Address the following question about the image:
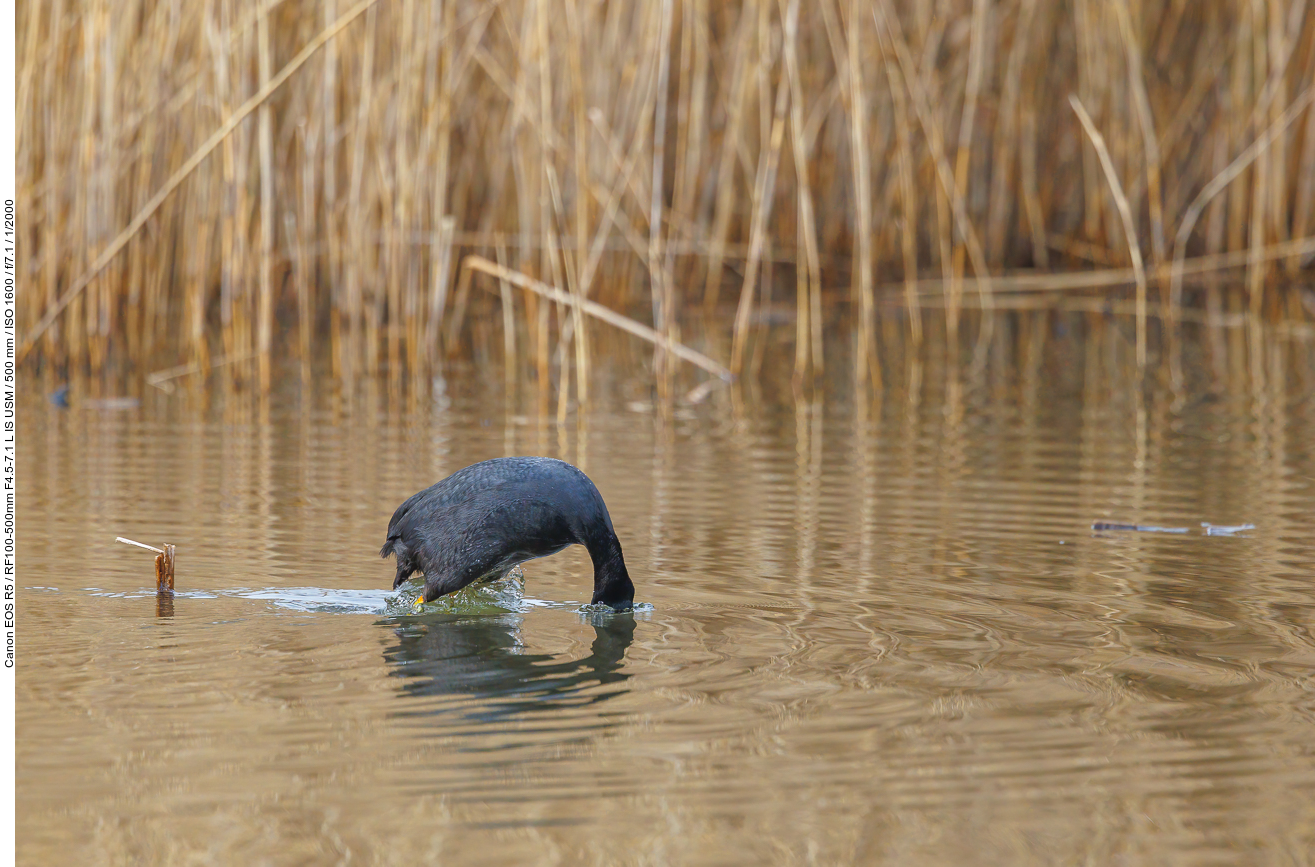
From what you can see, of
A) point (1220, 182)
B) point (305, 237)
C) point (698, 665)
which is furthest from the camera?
point (1220, 182)

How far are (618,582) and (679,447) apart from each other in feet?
8.87

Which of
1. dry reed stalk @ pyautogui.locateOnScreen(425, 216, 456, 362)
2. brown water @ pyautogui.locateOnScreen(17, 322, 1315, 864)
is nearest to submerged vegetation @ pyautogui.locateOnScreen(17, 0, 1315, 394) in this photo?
dry reed stalk @ pyautogui.locateOnScreen(425, 216, 456, 362)

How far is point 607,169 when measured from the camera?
31.6 feet

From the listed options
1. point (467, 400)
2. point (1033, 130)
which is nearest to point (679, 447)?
point (467, 400)

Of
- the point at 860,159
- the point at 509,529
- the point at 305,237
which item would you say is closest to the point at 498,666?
the point at 509,529

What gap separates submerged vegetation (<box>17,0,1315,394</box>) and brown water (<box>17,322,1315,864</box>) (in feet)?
5.27

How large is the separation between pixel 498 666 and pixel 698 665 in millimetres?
393

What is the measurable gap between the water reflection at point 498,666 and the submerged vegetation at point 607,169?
312 centimetres

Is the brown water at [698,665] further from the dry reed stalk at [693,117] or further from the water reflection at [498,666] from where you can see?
the dry reed stalk at [693,117]

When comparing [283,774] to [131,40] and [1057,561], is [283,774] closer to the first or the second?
[1057,561]

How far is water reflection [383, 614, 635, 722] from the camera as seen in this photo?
321 cm

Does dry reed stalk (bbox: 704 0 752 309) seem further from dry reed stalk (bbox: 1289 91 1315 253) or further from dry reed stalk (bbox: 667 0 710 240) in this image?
dry reed stalk (bbox: 1289 91 1315 253)

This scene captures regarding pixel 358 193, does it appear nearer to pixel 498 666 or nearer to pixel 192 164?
pixel 192 164

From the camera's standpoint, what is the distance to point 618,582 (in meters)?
3.88
